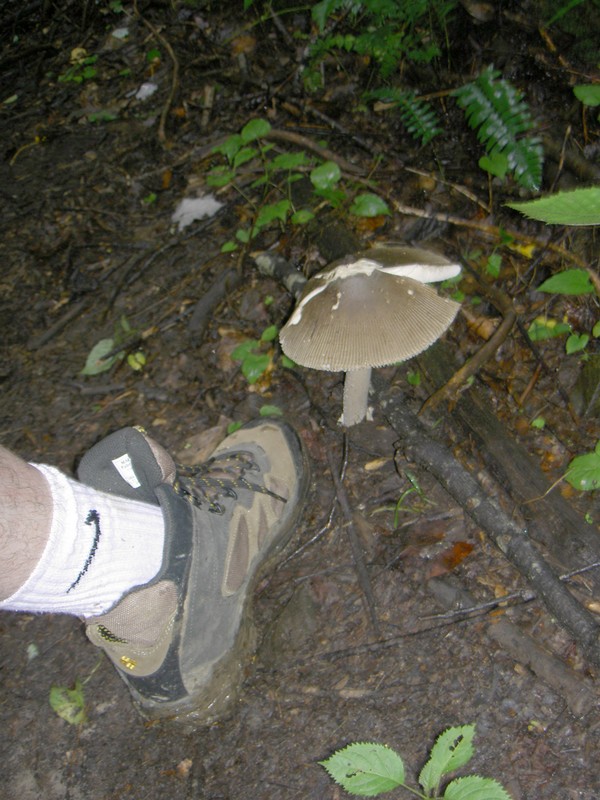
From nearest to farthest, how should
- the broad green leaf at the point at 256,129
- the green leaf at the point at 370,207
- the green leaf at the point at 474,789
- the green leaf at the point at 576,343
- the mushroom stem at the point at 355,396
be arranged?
the green leaf at the point at 474,789, the mushroom stem at the point at 355,396, the green leaf at the point at 576,343, the green leaf at the point at 370,207, the broad green leaf at the point at 256,129

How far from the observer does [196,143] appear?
461cm

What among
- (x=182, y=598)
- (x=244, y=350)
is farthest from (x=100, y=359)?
(x=182, y=598)

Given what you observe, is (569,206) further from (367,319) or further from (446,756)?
(446,756)

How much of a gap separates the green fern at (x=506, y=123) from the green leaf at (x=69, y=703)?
3.07m

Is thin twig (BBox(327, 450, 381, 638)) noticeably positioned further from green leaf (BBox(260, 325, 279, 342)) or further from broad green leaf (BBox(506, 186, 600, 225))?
Answer: broad green leaf (BBox(506, 186, 600, 225))

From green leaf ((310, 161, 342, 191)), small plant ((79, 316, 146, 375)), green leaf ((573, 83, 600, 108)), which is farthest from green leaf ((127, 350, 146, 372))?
green leaf ((573, 83, 600, 108))

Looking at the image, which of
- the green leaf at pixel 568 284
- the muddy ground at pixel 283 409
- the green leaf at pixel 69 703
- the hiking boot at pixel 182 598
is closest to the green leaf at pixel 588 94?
the muddy ground at pixel 283 409

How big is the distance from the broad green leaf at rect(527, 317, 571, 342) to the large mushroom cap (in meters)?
0.73

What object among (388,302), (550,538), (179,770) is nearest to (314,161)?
(388,302)

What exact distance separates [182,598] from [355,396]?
3.61 ft

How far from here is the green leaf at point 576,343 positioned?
2.43m

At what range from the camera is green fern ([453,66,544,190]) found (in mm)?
2803

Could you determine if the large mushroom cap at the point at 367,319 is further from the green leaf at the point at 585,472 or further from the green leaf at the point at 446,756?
the green leaf at the point at 446,756

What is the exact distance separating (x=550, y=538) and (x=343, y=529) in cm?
79
